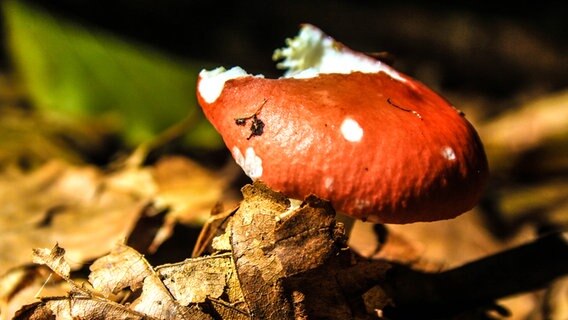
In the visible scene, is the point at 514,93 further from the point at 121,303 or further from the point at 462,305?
the point at 121,303

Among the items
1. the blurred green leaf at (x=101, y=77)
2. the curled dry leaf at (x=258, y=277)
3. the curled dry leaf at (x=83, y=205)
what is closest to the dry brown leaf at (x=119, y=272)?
the curled dry leaf at (x=258, y=277)

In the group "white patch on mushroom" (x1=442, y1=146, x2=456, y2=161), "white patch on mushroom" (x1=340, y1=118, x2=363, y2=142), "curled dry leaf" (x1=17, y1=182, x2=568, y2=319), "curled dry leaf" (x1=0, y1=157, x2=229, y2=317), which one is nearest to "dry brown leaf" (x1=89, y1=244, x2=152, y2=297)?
"curled dry leaf" (x1=17, y1=182, x2=568, y2=319)

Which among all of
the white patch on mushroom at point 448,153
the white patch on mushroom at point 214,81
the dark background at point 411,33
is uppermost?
the dark background at point 411,33

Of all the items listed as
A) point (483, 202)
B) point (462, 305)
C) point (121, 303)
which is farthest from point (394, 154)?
point (483, 202)

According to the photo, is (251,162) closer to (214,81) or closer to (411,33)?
(214,81)

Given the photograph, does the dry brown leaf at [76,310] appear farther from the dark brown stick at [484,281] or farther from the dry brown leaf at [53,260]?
the dark brown stick at [484,281]

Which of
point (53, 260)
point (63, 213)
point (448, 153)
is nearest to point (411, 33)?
point (63, 213)
